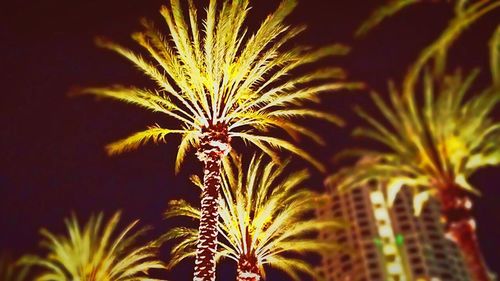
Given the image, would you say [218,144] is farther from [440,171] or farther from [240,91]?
[440,171]

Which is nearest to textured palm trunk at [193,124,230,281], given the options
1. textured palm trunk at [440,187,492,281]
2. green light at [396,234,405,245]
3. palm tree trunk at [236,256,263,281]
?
palm tree trunk at [236,256,263,281]

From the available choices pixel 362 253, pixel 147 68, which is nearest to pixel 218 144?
pixel 147 68

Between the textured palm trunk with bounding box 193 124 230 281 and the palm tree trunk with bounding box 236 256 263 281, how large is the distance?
4764mm

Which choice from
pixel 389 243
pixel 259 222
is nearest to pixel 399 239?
pixel 389 243

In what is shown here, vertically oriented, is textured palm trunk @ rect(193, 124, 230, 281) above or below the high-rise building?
below

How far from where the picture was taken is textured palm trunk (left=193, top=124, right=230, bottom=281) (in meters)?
15.9

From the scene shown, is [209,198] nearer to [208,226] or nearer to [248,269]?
[208,226]

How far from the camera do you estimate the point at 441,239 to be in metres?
102

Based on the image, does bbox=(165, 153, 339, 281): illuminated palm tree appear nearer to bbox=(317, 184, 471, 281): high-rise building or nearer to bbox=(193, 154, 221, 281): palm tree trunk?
bbox=(193, 154, 221, 281): palm tree trunk

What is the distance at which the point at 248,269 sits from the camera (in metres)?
21.0

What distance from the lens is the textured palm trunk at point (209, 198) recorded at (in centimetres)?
1586

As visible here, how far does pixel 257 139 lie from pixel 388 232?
88.6 metres

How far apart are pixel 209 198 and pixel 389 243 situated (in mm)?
88718

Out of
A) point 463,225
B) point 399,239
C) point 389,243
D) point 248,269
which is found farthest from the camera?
point 399,239
